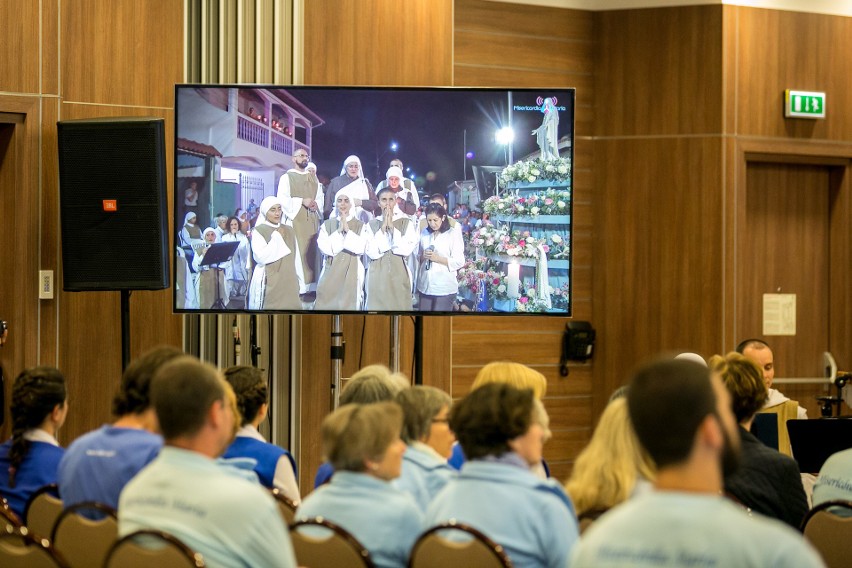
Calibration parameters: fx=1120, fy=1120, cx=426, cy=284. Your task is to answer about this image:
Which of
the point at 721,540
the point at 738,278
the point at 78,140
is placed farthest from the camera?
the point at 738,278

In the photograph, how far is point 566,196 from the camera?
6.20 meters

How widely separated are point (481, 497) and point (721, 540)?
4.05 ft

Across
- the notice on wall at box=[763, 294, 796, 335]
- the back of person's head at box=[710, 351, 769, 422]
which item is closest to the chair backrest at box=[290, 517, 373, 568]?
the back of person's head at box=[710, 351, 769, 422]

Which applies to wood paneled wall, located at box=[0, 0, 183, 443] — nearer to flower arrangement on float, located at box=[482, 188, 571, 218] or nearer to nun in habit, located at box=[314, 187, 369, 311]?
nun in habit, located at box=[314, 187, 369, 311]

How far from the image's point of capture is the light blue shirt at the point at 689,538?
1600mm

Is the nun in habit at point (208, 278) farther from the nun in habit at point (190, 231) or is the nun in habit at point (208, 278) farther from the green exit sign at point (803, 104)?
the green exit sign at point (803, 104)

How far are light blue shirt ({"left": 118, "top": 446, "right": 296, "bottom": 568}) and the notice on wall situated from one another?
614 cm

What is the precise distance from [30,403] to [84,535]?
92 centimetres

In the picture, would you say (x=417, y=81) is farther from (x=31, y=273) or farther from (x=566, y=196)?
(x=31, y=273)

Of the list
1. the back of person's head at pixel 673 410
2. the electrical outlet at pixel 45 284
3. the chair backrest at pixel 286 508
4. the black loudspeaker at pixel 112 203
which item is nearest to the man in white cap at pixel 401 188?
the black loudspeaker at pixel 112 203

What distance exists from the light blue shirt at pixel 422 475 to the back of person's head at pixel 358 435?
1.99 ft

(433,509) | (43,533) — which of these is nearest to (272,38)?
(43,533)

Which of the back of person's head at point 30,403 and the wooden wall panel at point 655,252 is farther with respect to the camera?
the wooden wall panel at point 655,252

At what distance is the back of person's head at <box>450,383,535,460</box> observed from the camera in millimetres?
2881
